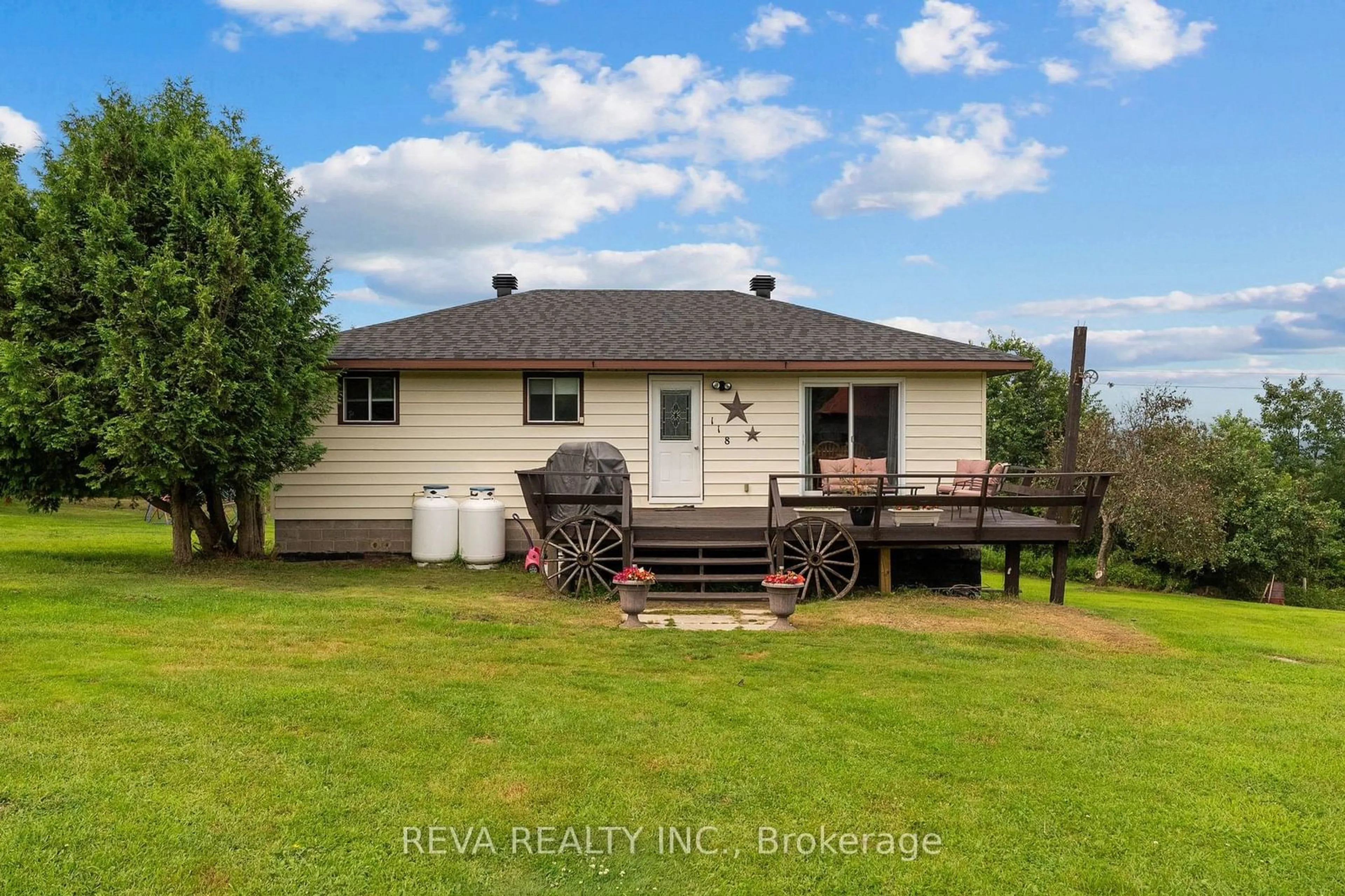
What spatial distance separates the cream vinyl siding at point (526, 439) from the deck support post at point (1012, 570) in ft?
5.50

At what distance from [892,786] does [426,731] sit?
2428 millimetres

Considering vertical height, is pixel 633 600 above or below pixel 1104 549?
above

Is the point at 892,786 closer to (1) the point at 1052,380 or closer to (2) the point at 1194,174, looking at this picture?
(2) the point at 1194,174

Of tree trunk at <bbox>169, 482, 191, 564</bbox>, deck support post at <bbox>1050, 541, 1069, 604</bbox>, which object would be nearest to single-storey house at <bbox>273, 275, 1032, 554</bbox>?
tree trunk at <bbox>169, 482, 191, 564</bbox>

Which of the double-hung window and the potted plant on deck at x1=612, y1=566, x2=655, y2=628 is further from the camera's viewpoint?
the double-hung window

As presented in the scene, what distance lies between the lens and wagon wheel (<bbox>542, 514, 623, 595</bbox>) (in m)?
10.3

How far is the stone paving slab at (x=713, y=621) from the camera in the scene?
326 inches

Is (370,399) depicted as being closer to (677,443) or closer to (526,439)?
(526,439)

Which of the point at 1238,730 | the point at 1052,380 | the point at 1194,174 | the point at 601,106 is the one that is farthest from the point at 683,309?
the point at 1052,380

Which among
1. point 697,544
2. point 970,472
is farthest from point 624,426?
point 970,472

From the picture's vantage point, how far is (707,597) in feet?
31.3

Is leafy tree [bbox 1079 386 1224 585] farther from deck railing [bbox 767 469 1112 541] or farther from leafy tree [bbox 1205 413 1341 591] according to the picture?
deck railing [bbox 767 469 1112 541]

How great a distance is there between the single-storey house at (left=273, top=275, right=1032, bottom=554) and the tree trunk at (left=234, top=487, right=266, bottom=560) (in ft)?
1.05

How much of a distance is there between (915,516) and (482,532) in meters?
5.81
